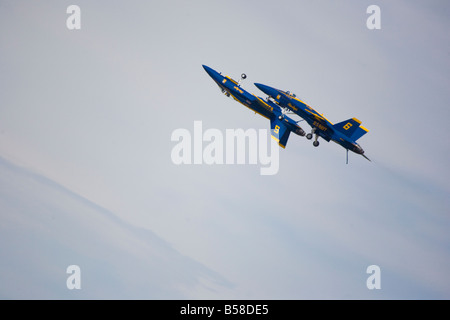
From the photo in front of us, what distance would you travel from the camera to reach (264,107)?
88812 mm

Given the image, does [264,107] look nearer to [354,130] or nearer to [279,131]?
[279,131]

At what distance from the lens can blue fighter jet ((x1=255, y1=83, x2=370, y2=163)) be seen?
3346 inches

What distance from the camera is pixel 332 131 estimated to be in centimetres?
8562

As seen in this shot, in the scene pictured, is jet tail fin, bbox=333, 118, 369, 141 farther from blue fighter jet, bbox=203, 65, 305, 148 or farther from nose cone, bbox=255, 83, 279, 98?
nose cone, bbox=255, 83, 279, 98

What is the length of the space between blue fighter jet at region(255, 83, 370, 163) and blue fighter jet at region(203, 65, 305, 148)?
4.36ft

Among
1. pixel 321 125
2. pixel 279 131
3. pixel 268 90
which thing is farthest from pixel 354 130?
pixel 268 90

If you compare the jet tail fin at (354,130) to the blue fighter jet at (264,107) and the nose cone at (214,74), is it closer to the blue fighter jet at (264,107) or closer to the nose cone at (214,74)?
the blue fighter jet at (264,107)

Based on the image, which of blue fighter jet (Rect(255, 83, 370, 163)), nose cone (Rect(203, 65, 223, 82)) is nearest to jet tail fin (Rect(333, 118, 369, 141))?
blue fighter jet (Rect(255, 83, 370, 163))

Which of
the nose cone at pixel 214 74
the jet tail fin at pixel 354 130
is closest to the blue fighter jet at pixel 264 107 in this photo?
the nose cone at pixel 214 74

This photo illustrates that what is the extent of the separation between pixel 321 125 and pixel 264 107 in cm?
856

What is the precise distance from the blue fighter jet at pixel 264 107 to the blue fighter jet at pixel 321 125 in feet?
4.36
